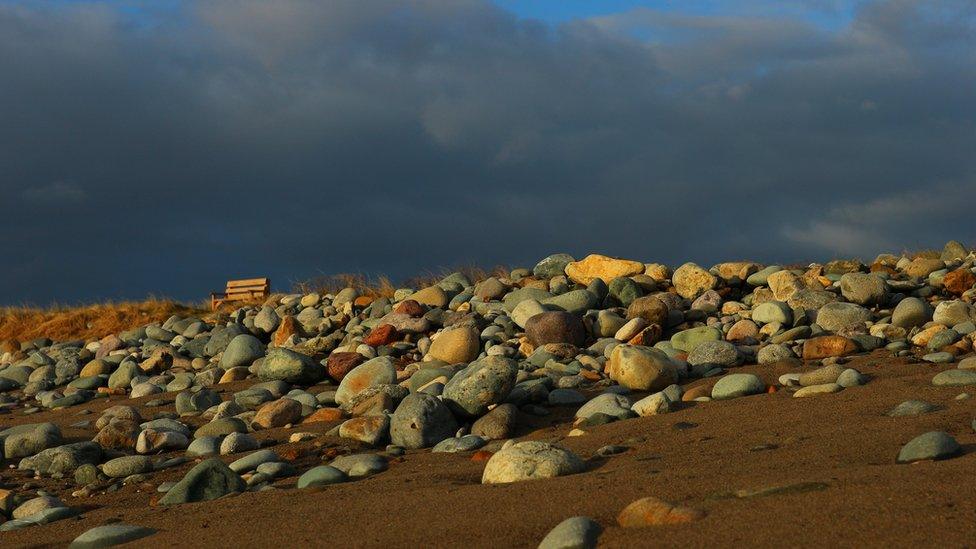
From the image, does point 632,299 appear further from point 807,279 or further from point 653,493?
point 653,493

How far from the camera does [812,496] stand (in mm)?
3527

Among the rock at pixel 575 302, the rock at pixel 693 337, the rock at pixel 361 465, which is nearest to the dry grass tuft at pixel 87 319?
the rock at pixel 575 302

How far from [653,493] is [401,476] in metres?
1.86

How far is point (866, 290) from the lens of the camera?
10648 millimetres

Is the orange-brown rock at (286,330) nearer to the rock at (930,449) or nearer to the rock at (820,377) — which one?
the rock at (820,377)

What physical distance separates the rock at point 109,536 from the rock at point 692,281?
8331mm

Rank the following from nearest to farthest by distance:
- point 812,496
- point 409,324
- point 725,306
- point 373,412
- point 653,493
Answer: point 812,496, point 653,493, point 373,412, point 725,306, point 409,324

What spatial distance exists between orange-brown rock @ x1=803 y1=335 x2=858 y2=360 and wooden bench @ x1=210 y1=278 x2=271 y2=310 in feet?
42.5

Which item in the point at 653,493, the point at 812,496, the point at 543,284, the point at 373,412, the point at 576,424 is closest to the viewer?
the point at 812,496

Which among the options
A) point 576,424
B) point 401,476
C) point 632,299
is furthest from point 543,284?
point 401,476

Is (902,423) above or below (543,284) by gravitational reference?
below

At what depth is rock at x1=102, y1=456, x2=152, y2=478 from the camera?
6715 mm

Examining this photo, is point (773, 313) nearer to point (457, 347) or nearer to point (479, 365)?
point (457, 347)

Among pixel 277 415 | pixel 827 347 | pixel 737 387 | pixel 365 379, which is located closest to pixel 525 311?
pixel 365 379
